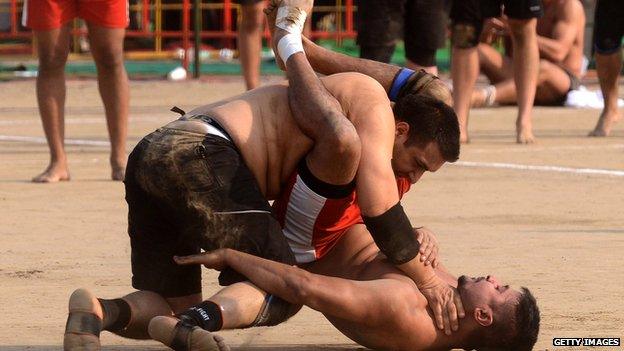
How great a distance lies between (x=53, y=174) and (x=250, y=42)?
244 centimetres

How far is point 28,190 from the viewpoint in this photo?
871 centimetres

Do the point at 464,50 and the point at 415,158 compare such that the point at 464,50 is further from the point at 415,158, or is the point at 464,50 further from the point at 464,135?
the point at 415,158

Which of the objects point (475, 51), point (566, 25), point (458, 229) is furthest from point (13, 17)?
point (458, 229)

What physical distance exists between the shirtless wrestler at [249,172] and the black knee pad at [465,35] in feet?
19.3

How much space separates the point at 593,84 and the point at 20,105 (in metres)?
5.80

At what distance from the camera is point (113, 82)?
8.98m

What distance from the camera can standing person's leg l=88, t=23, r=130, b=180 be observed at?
8.84 m

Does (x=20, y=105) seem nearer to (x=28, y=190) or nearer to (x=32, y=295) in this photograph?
(x=28, y=190)

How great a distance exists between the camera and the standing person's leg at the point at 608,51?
11.4 m

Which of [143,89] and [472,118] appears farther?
[143,89]

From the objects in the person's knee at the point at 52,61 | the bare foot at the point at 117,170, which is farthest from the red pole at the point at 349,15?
the person's knee at the point at 52,61

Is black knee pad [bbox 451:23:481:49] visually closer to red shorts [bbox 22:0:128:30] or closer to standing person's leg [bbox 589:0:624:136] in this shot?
standing person's leg [bbox 589:0:624:136]

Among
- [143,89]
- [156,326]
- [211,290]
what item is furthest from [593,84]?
[156,326]

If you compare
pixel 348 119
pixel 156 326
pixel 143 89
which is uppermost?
pixel 348 119
